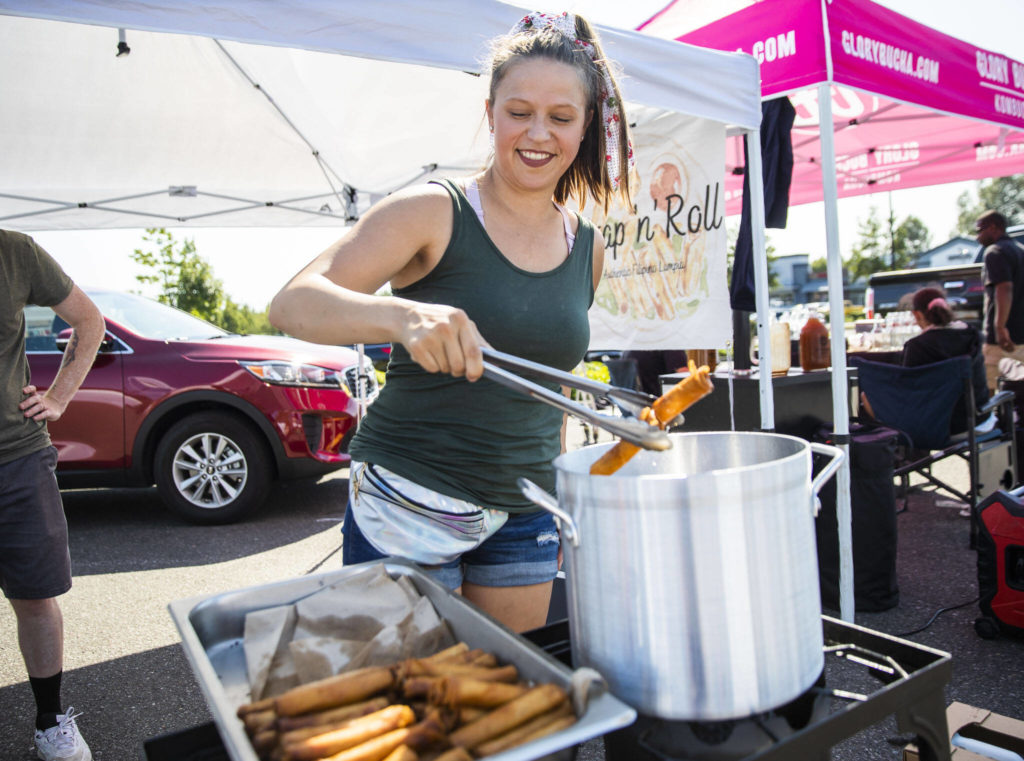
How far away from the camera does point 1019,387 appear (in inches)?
230

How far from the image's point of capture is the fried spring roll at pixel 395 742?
0.69m

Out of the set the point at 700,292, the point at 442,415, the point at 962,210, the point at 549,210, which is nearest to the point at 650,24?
the point at 700,292

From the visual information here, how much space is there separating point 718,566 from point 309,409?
190 inches

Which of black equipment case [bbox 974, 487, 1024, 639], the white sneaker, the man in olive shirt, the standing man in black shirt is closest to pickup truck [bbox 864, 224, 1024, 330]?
the standing man in black shirt

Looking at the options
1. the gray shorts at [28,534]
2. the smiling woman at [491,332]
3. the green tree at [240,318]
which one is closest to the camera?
the smiling woman at [491,332]

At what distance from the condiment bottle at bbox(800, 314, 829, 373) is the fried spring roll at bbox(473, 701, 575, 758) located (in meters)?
3.97

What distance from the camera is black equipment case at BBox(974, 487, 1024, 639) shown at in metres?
3.04

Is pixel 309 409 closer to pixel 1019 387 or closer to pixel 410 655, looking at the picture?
pixel 410 655

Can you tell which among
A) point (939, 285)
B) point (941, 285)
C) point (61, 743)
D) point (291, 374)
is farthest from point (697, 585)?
point (941, 285)

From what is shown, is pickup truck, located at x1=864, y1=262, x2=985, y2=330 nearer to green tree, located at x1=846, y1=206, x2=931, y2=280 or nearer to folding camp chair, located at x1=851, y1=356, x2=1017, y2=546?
folding camp chair, located at x1=851, y1=356, x2=1017, y2=546

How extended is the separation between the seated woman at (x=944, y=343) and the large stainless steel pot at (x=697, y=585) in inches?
172

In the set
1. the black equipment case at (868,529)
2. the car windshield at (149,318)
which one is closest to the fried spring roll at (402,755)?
the black equipment case at (868,529)

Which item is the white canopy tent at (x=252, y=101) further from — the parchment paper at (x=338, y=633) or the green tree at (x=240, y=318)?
the green tree at (x=240, y=318)

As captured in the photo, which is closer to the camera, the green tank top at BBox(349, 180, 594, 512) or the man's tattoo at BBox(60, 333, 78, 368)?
the green tank top at BBox(349, 180, 594, 512)
